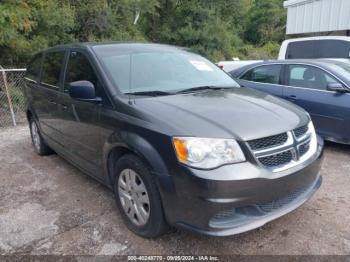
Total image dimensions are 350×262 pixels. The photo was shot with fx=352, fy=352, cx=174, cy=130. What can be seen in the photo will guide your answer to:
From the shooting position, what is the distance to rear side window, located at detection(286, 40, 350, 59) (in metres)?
8.14

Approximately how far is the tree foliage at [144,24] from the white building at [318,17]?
564 centimetres

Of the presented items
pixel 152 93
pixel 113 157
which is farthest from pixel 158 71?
pixel 113 157

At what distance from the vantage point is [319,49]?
8555 millimetres

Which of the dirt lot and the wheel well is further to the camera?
the wheel well

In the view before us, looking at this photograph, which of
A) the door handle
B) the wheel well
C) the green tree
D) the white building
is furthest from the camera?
the green tree

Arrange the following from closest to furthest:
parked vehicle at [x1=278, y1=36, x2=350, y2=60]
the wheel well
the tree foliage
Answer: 1. the wheel well
2. parked vehicle at [x1=278, y1=36, x2=350, y2=60]
3. the tree foliage

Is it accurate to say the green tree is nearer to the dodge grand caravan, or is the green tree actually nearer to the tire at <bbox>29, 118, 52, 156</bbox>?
the tire at <bbox>29, 118, 52, 156</bbox>

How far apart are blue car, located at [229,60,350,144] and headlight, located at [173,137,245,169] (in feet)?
10.6

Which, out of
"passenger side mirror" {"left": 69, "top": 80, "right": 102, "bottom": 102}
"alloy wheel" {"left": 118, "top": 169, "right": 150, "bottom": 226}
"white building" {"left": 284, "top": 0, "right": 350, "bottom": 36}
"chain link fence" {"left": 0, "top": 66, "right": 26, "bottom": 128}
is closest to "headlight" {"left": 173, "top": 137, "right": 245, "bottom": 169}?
"alloy wheel" {"left": 118, "top": 169, "right": 150, "bottom": 226}

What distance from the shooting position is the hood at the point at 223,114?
2.58 meters

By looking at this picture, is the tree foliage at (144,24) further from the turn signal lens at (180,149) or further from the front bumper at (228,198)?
the front bumper at (228,198)

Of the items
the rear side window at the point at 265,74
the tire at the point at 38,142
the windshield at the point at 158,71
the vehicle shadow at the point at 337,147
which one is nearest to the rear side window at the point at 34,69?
the tire at the point at 38,142

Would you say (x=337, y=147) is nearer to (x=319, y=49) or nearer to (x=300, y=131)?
(x=300, y=131)

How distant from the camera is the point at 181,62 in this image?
3836 mm
